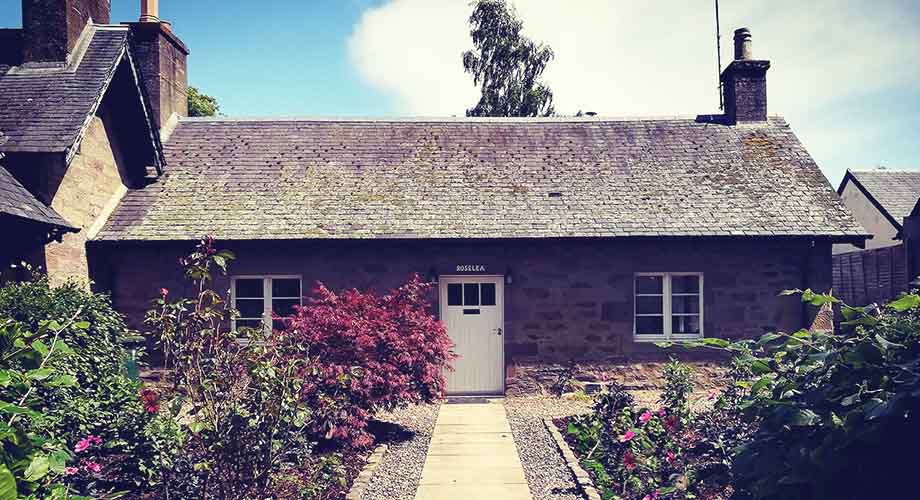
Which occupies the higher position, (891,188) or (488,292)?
(891,188)

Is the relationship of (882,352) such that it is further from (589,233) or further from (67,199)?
(67,199)

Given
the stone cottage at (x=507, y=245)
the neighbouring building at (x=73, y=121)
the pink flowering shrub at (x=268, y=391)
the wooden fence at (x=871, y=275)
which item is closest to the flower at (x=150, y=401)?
the pink flowering shrub at (x=268, y=391)

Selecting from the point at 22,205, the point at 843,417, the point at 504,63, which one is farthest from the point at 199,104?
the point at 843,417

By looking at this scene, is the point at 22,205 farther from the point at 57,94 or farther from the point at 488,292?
the point at 488,292

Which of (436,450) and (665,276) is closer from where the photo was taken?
(436,450)

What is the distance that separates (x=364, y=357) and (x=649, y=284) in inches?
269

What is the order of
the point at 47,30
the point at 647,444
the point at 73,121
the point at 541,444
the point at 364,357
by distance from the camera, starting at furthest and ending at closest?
1. the point at 47,30
2. the point at 73,121
3. the point at 541,444
4. the point at 364,357
5. the point at 647,444

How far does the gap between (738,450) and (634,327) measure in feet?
33.7

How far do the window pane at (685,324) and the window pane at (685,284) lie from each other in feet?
1.77

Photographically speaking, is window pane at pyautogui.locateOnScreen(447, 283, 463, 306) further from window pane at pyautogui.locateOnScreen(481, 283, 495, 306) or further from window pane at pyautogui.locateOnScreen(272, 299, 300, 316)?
window pane at pyautogui.locateOnScreen(272, 299, 300, 316)

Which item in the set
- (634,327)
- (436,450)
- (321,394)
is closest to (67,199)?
(321,394)

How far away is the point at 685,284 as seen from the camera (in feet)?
43.5

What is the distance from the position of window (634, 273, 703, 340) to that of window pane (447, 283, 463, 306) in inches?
139

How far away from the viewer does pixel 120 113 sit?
13352 mm
